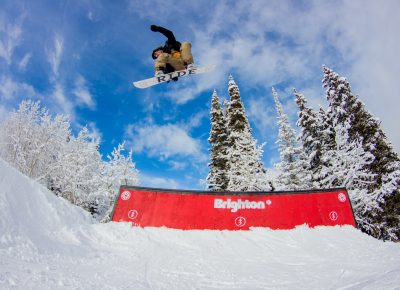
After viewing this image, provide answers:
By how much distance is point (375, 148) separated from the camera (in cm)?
1888

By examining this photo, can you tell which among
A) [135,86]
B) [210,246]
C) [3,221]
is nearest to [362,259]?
[210,246]

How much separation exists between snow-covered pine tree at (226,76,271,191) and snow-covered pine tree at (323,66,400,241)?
21.9 feet

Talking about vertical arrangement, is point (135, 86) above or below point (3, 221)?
above

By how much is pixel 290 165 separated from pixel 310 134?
2918 millimetres

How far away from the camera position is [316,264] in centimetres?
736

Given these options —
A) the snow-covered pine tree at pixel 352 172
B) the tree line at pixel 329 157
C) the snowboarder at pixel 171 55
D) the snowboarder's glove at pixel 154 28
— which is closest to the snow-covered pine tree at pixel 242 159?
the tree line at pixel 329 157

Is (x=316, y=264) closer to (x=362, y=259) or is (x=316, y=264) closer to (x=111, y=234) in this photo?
(x=362, y=259)

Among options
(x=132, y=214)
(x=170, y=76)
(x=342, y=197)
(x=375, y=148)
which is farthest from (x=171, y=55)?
(x=375, y=148)

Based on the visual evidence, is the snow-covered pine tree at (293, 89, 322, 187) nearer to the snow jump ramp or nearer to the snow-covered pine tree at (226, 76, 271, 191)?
the snow-covered pine tree at (226, 76, 271, 191)

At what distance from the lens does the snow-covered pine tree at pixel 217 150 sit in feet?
86.3

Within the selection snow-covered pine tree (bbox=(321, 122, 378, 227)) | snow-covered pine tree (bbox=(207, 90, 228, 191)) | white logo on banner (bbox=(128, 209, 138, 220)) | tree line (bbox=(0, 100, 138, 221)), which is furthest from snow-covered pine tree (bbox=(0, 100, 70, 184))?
snow-covered pine tree (bbox=(321, 122, 378, 227))

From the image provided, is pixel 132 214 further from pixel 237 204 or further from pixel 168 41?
pixel 168 41

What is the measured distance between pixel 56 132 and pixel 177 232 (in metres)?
24.4

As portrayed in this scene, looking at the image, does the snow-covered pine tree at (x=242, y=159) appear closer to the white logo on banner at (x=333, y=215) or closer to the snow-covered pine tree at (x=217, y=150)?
the snow-covered pine tree at (x=217, y=150)
